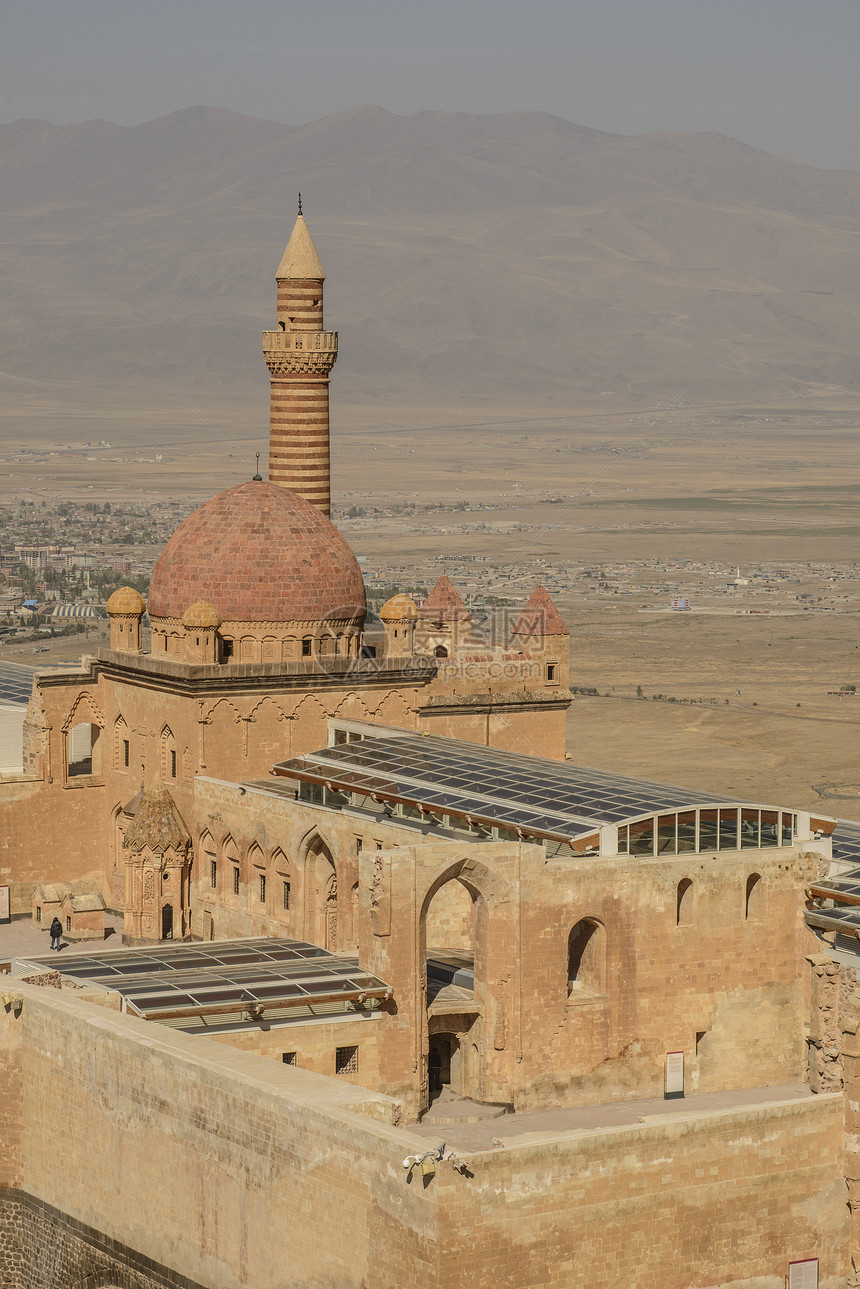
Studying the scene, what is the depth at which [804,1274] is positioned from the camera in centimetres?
3331

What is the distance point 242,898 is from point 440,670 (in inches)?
314

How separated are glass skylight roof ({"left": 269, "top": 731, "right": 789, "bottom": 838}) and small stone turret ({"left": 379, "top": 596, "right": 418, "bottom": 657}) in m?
3.50

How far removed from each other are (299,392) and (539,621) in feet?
29.3

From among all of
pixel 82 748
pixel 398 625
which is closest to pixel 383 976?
pixel 398 625

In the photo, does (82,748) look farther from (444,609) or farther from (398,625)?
(444,609)

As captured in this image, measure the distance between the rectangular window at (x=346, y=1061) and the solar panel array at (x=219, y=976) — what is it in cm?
95

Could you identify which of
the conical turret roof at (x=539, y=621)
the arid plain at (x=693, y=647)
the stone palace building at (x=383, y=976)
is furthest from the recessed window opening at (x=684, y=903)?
the arid plain at (x=693, y=647)

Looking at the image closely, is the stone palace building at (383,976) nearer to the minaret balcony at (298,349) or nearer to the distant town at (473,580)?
the minaret balcony at (298,349)

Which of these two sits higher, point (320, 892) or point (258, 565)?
point (258, 565)

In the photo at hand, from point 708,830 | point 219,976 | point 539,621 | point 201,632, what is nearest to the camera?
point 219,976

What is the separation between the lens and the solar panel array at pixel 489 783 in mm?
39438

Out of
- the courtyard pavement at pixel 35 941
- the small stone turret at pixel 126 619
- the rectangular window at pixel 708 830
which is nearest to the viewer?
the rectangular window at pixel 708 830

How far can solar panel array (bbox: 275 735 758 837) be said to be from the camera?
39.4m

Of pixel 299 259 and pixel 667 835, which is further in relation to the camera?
pixel 299 259
